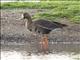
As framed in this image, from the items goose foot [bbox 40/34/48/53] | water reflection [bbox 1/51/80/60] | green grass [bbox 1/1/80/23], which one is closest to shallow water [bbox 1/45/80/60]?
water reflection [bbox 1/51/80/60]

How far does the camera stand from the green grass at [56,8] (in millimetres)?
14555

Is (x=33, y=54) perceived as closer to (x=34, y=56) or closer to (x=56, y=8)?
(x=34, y=56)

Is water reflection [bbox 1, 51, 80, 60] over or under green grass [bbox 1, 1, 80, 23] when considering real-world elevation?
under

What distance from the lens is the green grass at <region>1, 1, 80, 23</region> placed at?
14555mm

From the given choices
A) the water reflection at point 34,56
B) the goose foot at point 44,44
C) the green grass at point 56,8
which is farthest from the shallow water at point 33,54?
the green grass at point 56,8

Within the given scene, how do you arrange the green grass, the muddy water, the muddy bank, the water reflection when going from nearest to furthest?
the water reflection → the muddy water → the muddy bank → the green grass

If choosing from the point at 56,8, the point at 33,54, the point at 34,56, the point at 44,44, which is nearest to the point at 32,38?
the point at 44,44

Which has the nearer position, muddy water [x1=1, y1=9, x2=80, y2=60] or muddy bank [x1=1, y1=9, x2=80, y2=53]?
muddy water [x1=1, y1=9, x2=80, y2=60]

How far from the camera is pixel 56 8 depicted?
15.9 m

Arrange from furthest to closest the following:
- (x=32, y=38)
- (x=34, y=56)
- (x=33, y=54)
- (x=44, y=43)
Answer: (x=32, y=38), (x=44, y=43), (x=33, y=54), (x=34, y=56)

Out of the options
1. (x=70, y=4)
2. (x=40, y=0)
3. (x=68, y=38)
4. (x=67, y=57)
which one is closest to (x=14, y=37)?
(x=68, y=38)

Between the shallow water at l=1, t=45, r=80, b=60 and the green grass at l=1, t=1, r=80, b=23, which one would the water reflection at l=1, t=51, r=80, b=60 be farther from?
the green grass at l=1, t=1, r=80, b=23

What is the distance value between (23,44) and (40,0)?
288 inches

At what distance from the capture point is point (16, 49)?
1122 centimetres
